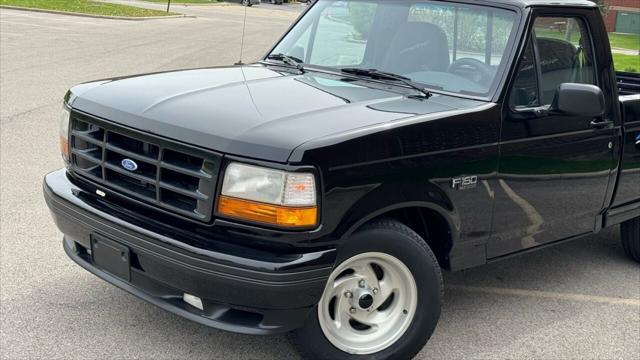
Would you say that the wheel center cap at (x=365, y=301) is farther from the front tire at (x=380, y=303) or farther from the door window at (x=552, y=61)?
the door window at (x=552, y=61)

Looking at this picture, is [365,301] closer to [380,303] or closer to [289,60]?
[380,303]

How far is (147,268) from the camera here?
3.26 meters

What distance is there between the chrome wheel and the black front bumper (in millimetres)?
301

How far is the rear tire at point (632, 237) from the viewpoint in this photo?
17.4 feet

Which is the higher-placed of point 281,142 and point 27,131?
point 281,142

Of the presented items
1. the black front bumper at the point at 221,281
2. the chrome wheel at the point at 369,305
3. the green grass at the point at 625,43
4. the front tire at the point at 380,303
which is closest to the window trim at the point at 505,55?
the front tire at the point at 380,303

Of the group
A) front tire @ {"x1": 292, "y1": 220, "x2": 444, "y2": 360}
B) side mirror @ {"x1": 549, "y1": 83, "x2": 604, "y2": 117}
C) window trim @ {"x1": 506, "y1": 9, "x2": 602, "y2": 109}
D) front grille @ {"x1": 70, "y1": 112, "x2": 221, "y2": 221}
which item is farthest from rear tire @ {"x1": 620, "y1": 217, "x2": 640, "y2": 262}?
front grille @ {"x1": 70, "y1": 112, "x2": 221, "y2": 221}

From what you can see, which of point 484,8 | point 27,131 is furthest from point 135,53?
point 484,8

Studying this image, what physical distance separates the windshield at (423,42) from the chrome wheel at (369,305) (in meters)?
1.14

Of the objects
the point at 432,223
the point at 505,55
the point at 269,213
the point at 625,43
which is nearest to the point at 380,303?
the point at 432,223

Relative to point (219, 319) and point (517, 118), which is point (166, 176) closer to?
point (219, 319)

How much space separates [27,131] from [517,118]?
6163mm

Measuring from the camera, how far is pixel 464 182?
3.66m

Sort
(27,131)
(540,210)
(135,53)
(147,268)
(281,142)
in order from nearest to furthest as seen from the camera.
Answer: (281,142) → (147,268) → (540,210) → (27,131) → (135,53)
